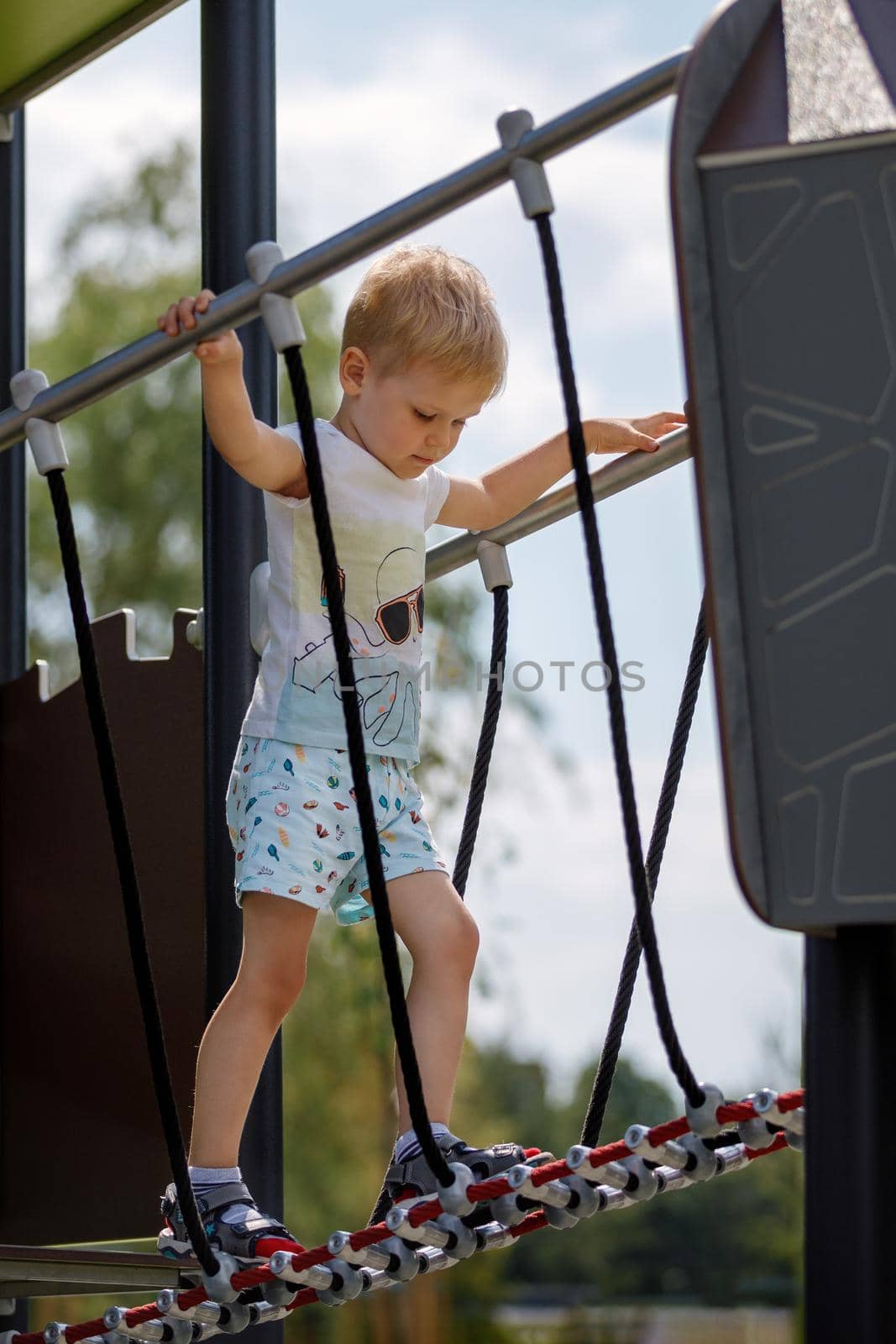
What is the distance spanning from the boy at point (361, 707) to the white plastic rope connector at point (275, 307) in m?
0.13

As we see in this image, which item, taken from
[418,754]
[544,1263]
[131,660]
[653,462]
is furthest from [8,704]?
[544,1263]

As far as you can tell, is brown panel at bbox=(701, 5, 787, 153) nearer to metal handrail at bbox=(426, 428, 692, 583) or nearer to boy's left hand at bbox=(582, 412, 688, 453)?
metal handrail at bbox=(426, 428, 692, 583)

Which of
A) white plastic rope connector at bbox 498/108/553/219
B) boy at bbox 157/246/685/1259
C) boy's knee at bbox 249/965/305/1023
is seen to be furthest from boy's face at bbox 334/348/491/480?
boy's knee at bbox 249/965/305/1023

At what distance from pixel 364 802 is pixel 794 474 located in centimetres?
50

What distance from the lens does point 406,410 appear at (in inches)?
74.5

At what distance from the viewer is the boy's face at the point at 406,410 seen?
189 cm

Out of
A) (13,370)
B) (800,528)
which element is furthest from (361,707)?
(13,370)

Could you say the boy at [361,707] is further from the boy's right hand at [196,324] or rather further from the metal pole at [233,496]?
the metal pole at [233,496]

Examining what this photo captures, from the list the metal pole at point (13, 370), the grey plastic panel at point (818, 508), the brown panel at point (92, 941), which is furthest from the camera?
the metal pole at point (13, 370)

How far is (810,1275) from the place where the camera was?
4.04ft

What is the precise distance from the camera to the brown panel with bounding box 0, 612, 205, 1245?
2.29 metres

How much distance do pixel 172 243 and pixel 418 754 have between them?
905 centimetres

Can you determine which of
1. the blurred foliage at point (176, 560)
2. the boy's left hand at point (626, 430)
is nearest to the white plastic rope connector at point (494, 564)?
the boy's left hand at point (626, 430)

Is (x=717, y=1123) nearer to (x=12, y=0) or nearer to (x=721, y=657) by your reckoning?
(x=721, y=657)
